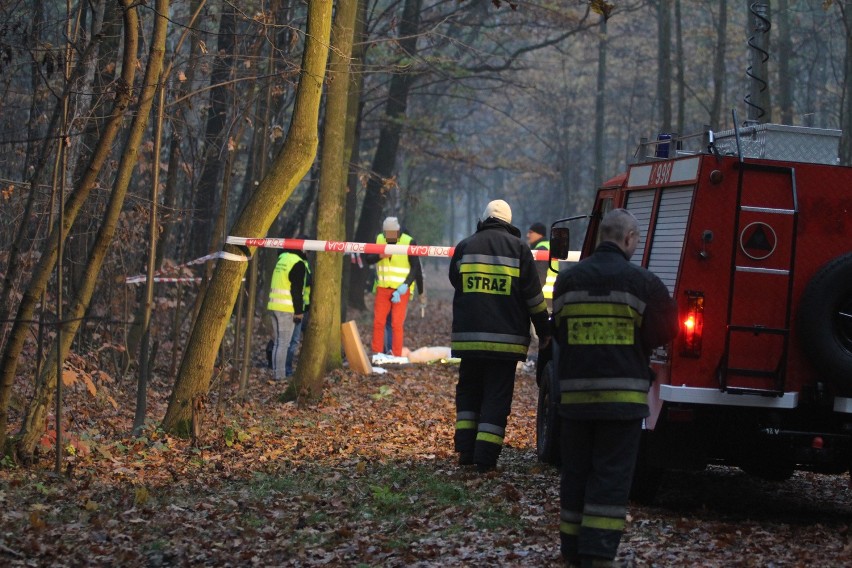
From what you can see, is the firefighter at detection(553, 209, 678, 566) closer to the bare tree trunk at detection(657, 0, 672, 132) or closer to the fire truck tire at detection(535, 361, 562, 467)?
the fire truck tire at detection(535, 361, 562, 467)

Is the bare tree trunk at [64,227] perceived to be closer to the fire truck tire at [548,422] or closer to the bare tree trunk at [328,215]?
the fire truck tire at [548,422]

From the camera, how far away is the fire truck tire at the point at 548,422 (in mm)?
8797

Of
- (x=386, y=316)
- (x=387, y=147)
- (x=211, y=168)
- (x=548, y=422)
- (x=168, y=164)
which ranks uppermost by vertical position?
(x=387, y=147)

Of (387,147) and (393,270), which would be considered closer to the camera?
(393,270)

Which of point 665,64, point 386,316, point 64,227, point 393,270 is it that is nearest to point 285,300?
point 393,270

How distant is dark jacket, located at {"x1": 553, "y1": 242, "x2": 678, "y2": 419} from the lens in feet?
19.5

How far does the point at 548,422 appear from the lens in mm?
9047

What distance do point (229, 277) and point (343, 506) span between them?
338 cm

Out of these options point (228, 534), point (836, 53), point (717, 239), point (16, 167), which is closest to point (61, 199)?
point (228, 534)

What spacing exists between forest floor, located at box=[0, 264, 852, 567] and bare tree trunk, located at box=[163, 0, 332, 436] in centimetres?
39

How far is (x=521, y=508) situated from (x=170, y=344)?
1147 centimetres

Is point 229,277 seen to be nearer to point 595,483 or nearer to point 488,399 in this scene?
point 488,399

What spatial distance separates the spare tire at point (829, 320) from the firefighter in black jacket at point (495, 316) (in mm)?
2069

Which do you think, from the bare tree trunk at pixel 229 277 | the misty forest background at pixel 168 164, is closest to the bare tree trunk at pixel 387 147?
the misty forest background at pixel 168 164
